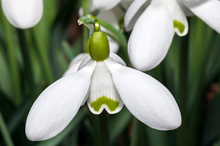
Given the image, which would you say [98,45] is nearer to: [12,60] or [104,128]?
[104,128]

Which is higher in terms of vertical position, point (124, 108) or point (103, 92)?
point (103, 92)

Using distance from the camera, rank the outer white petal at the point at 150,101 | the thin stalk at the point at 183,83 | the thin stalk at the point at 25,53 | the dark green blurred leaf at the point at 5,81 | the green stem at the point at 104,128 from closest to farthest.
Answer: the outer white petal at the point at 150,101, the green stem at the point at 104,128, the thin stalk at the point at 183,83, the thin stalk at the point at 25,53, the dark green blurred leaf at the point at 5,81

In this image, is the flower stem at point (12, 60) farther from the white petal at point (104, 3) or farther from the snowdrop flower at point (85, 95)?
the snowdrop flower at point (85, 95)

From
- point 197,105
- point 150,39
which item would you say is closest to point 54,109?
point 150,39

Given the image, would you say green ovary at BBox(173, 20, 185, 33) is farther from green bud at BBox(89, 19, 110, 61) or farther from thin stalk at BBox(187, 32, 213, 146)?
thin stalk at BBox(187, 32, 213, 146)

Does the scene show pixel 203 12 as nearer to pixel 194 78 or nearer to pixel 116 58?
pixel 116 58

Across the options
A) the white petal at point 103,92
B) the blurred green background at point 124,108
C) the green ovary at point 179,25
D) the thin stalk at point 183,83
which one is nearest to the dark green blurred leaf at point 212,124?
the blurred green background at point 124,108
